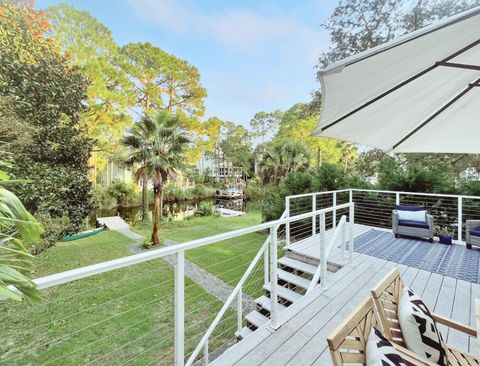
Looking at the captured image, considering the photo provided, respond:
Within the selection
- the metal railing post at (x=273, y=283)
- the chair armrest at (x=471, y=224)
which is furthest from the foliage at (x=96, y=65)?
the chair armrest at (x=471, y=224)

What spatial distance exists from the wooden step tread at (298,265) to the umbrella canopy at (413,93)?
7.51ft

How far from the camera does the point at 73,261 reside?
26.6 feet

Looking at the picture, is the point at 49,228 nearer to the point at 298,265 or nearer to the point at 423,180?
the point at 298,265

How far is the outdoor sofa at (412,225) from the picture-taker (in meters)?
5.07

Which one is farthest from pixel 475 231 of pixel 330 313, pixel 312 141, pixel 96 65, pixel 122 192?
pixel 122 192

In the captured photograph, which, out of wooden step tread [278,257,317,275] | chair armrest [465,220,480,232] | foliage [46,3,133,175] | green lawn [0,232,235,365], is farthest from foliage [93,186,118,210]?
chair armrest [465,220,480,232]

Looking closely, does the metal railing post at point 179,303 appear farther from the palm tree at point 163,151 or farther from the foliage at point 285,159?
the foliage at point 285,159

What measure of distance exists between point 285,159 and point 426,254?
10.4m

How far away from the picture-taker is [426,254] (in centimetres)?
440

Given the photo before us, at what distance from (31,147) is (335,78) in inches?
379

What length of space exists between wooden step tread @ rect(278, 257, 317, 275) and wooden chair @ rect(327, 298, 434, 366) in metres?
2.81

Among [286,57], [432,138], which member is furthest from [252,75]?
[432,138]

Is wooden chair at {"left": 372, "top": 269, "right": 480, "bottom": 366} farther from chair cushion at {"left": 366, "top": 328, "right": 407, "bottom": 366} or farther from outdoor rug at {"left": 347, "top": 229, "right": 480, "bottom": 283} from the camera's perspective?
outdoor rug at {"left": 347, "top": 229, "right": 480, "bottom": 283}

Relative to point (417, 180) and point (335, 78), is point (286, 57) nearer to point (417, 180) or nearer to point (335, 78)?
point (417, 180)
